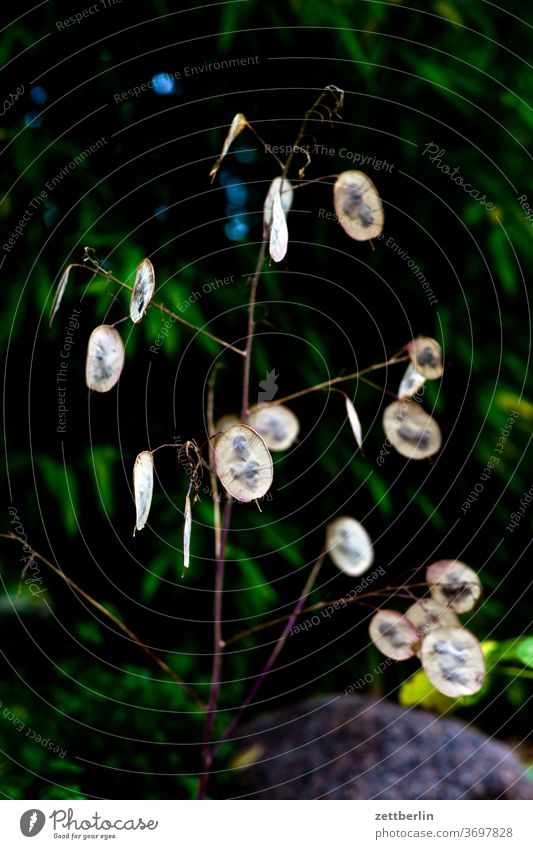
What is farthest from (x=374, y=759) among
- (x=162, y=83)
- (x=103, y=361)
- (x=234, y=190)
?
(x=162, y=83)

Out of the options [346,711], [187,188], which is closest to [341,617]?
[346,711]

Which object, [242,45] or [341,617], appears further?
[341,617]

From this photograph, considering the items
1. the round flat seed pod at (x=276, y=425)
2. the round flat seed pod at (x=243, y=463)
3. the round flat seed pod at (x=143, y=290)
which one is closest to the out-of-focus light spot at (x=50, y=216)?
the round flat seed pod at (x=276, y=425)

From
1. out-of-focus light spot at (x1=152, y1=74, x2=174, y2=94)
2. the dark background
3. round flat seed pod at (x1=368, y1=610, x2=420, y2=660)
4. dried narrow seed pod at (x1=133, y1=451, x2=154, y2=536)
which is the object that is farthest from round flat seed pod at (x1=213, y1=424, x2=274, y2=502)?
out-of-focus light spot at (x1=152, y1=74, x2=174, y2=94)

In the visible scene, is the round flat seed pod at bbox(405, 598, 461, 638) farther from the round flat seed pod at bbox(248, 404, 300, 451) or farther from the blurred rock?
the blurred rock
